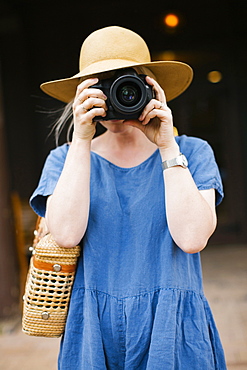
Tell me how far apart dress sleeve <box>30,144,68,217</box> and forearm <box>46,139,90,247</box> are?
0.09m

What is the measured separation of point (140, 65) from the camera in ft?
4.15

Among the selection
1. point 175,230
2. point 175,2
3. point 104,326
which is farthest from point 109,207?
point 175,2

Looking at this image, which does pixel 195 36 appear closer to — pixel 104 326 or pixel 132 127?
pixel 132 127

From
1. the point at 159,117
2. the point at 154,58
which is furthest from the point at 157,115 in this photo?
the point at 154,58

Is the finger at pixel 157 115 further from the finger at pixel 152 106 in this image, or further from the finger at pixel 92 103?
the finger at pixel 92 103

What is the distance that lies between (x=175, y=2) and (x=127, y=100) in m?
4.87

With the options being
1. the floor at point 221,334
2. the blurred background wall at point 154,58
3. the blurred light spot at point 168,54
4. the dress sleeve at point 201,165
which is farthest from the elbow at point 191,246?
the blurred light spot at point 168,54

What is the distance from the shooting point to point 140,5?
5680 millimetres

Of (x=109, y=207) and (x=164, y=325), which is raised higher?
(x=109, y=207)

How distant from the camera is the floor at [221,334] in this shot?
2994mm

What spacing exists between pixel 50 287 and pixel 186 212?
0.46 m

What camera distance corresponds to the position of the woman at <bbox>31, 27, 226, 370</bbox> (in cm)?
120

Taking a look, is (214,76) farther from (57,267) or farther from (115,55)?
(57,267)

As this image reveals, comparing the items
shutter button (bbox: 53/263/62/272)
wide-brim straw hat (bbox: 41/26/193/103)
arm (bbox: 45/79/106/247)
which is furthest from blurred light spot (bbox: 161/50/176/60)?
shutter button (bbox: 53/263/62/272)
